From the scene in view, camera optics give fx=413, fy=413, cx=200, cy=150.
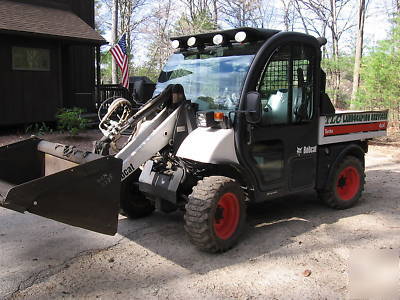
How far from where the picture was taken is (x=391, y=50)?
11539 millimetres

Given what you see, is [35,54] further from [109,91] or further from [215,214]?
[215,214]

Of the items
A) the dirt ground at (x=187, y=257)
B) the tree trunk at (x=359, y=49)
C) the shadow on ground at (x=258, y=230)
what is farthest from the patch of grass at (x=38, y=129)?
the tree trunk at (x=359, y=49)

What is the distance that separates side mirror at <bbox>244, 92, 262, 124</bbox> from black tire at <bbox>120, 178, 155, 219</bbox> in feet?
5.68

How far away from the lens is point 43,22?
482 inches

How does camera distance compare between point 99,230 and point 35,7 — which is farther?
point 35,7

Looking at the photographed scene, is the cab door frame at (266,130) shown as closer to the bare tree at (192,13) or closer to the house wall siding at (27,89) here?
the house wall siding at (27,89)

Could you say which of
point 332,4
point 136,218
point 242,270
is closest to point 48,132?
point 136,218

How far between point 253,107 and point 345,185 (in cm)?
242

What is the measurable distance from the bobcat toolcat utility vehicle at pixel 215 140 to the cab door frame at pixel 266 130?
1 cm

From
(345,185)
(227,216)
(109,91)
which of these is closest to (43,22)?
(109,91)

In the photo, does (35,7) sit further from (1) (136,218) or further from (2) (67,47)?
(1) (136,218)

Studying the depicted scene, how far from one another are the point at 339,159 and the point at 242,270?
7.89 ft

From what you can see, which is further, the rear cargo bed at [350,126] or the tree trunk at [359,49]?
the tree trunk at [359,49]

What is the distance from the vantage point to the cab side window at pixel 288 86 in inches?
174
